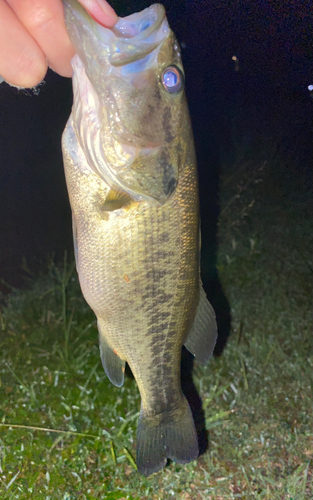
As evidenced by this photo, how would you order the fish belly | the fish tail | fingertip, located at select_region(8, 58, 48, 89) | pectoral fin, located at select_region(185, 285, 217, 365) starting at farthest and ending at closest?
the fish tail, pectoral fin, located at select_region(185, 285, 217, 365), fingertip, located at select_region(8, 58, 48, 89), the fish belly

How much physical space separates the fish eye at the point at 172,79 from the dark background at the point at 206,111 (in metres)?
1.95

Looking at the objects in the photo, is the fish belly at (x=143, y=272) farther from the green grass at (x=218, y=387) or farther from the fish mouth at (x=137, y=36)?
the green grass at (x=218, y=387)

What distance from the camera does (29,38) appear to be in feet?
3.76

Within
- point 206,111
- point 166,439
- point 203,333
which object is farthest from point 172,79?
point 206,111

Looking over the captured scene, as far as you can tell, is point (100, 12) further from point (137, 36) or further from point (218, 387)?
point (218, 387)

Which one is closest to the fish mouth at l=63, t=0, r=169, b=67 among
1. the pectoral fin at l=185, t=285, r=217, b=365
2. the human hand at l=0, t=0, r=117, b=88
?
the human hand at l=0, t=0, r=117, b=88

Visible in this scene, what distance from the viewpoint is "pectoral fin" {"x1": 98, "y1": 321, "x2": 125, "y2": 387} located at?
4.18 feet

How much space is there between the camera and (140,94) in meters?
0.97

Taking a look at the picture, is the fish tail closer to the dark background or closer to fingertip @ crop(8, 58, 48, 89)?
fingertip @ crop(8, 58, 48, 89)

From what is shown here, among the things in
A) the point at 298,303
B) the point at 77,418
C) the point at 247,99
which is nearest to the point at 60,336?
the point at 77,418

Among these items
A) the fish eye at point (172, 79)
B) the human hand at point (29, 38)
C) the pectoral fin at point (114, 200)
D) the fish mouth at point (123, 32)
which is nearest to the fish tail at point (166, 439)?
the pectoral fin at point (114, 200)

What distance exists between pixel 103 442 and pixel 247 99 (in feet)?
9.81

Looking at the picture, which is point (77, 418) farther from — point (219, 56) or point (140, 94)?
point (219, 56)

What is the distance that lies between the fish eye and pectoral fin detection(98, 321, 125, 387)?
88 centimetres
